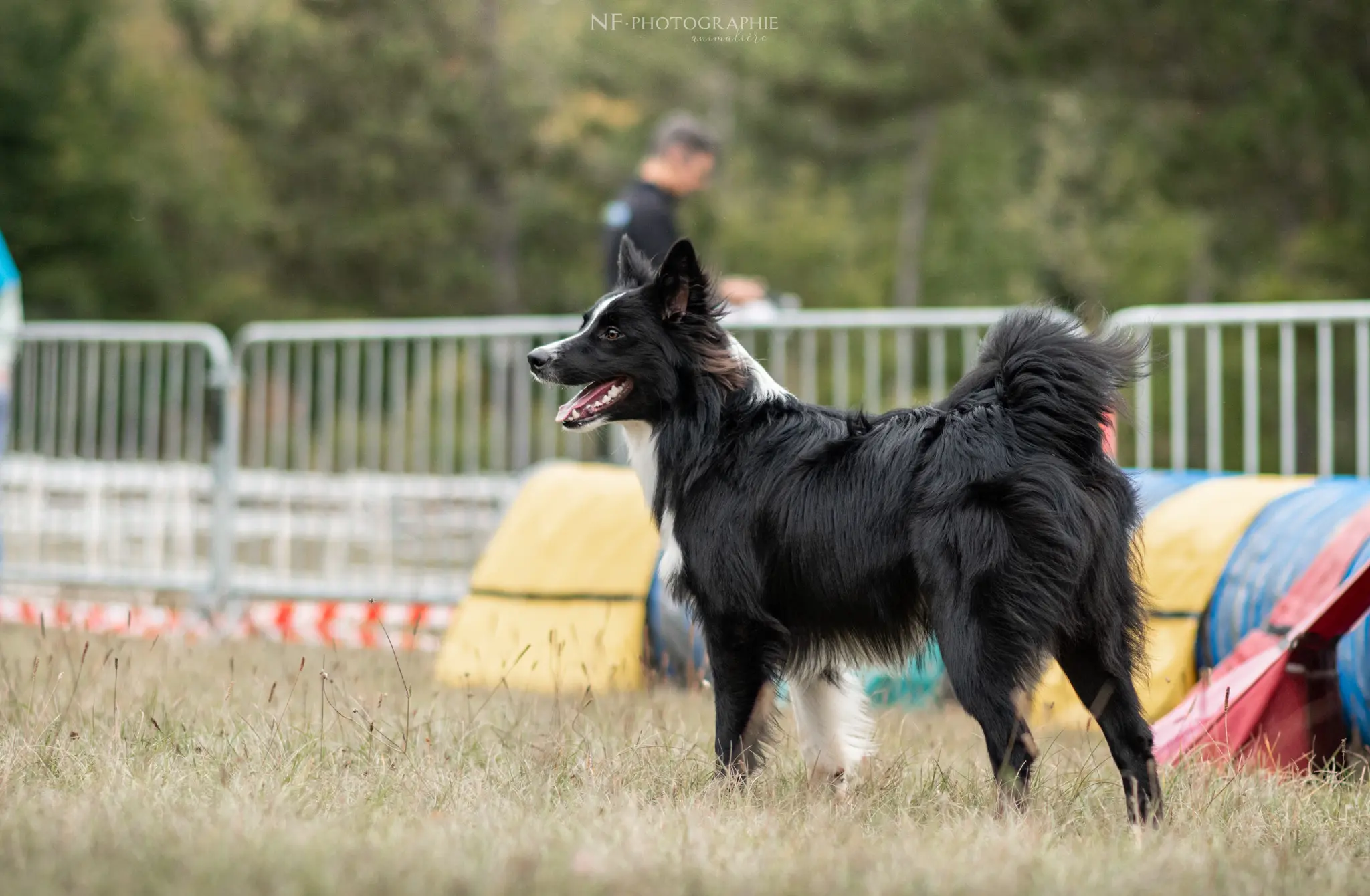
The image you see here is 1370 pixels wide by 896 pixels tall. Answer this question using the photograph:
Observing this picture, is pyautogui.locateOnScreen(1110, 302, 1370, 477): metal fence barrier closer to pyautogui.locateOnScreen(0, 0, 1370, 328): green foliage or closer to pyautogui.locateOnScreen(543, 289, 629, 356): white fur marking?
pyautogui.locateOnScreen(543, 289, 629, 356): white fur marking

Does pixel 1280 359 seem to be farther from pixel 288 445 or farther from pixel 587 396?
pixel 288 445

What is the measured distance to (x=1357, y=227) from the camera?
17.4 meters

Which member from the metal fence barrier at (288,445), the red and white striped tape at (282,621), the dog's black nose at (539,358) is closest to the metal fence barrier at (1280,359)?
the metal fence barrier at (288,445)

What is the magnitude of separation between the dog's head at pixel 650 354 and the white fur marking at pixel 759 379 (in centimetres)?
2

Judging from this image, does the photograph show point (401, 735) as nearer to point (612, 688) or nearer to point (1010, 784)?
point (612, 688)

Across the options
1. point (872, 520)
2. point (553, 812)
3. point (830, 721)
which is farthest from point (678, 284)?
point (553, 812)

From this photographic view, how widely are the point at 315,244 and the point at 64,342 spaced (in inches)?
777

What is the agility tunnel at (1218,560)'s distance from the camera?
500 cm

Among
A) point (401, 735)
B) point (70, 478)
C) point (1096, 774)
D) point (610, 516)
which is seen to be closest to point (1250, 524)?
point (1096, 774)

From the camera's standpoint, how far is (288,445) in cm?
1018

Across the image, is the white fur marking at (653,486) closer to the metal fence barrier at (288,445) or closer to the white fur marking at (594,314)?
the white fur marking at (594,314)

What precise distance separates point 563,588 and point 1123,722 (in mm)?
3400

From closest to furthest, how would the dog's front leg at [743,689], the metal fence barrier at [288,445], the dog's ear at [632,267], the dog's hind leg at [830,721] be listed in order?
the dog's front leg at [743,689], the dog's hind leg at [830,721], the dog's ear at [632,267], the metal fence barrier at [288,445]

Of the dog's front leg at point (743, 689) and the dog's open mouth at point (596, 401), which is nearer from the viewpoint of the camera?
the dog's front leg at point (743, 689)
